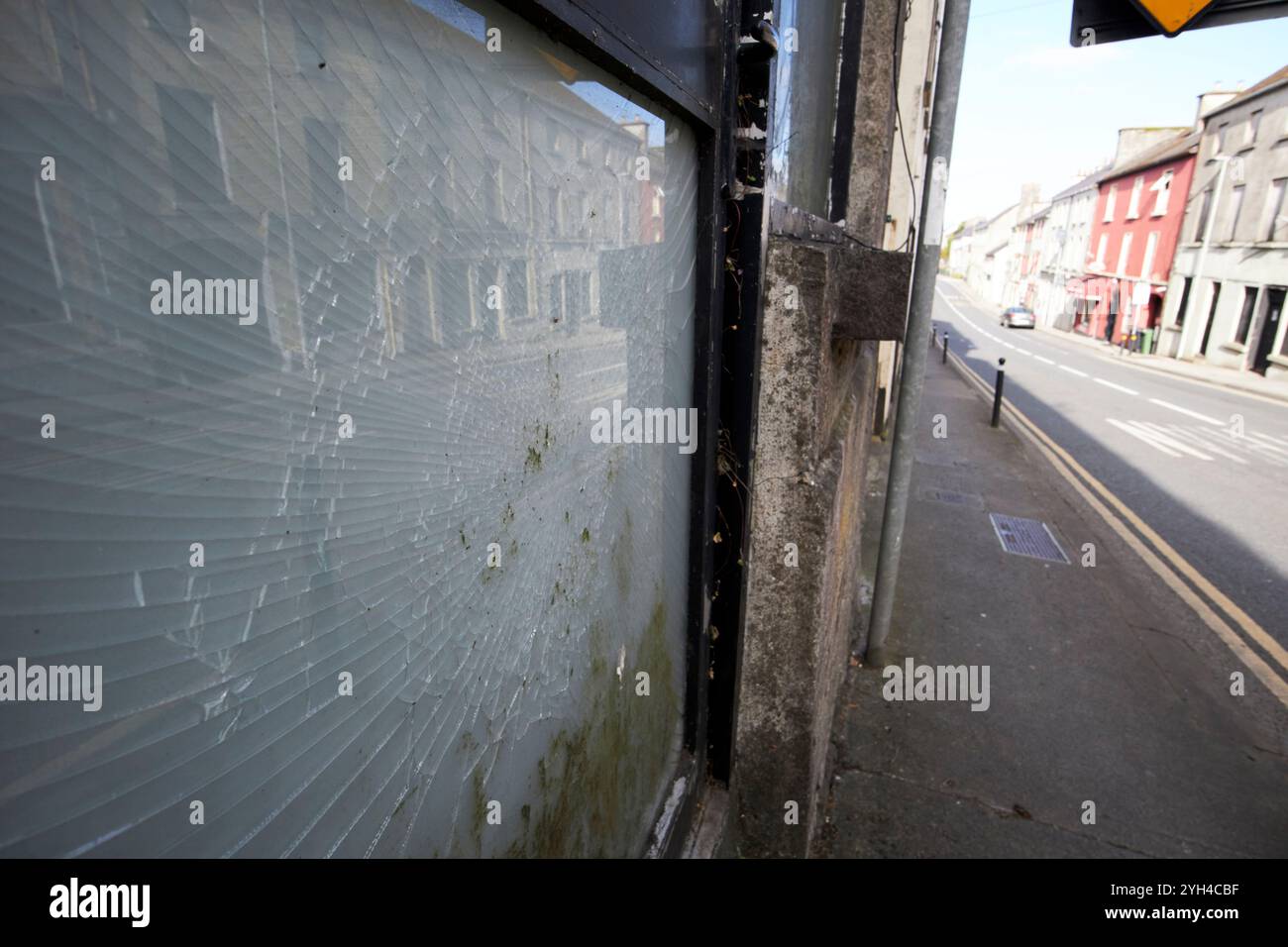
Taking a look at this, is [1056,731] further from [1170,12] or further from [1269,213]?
[1269,213]

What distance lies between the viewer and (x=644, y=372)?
172cm

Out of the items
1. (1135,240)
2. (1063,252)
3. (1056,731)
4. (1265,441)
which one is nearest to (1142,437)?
(1265,441)

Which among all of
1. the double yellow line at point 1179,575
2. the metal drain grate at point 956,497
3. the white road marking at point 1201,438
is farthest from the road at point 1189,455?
the metal drain grate at point 956,497

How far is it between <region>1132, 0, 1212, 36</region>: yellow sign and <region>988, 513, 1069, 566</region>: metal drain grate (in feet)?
15.1

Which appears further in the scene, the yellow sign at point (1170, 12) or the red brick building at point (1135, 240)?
the red brick building at point (1135, 240)

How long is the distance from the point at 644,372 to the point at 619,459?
24cm

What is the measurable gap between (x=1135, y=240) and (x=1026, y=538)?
31494 millimetres

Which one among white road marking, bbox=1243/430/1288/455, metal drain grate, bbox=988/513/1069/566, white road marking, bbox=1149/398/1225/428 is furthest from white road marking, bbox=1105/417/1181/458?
metal drain grate, bbox=988/513/1069/566

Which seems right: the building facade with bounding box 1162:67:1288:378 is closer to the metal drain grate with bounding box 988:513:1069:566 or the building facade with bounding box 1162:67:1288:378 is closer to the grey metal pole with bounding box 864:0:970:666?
the metal drain grate with bounding box 988:513:1069:566

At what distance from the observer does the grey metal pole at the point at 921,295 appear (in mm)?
4191

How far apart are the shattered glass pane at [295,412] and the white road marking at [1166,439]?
12.9m

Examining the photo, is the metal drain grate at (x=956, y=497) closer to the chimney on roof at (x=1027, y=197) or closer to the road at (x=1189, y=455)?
the road at (x=1189, y=455)

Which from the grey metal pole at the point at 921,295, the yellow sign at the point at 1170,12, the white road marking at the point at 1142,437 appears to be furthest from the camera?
the white road marking at the point at 1142,437

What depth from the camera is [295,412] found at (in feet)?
2.53
